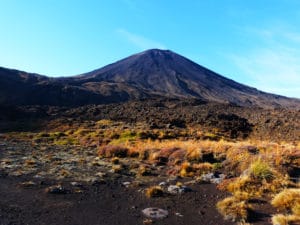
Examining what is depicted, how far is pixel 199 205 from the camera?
11016 mm

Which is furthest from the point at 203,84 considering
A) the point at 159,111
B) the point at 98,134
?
the point at 98,134

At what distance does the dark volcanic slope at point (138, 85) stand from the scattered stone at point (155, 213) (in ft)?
275

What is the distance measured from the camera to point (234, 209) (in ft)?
32.5

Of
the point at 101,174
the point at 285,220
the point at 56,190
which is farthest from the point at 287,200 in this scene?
the point at 101,174

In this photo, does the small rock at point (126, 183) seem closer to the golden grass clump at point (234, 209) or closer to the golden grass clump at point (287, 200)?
the golden grass clump at point (234, 209)

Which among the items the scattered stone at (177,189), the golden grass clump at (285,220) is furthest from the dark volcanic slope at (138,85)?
the golden grass clump at (285,220)

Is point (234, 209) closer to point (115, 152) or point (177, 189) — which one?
point (177, 189)

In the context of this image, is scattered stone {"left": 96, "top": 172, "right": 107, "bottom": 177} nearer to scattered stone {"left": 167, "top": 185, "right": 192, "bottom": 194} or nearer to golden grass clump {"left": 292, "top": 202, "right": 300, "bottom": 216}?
scattered stone {"left": 167, "top": 185, "right": 192, "bottom": 194}

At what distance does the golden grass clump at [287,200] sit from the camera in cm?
999

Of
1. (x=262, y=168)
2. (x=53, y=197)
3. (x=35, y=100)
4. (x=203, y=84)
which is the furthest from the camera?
(x=203, y=84)

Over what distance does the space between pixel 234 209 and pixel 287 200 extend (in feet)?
5.16

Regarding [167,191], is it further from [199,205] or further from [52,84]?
[52,84]

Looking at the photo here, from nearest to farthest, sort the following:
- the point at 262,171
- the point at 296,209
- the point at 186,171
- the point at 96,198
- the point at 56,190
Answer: the point at 296,209 < the point at 96,198 < the point at 56,190 < the point at 262,171 < the point at 186,171

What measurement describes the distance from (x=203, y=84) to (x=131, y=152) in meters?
122
